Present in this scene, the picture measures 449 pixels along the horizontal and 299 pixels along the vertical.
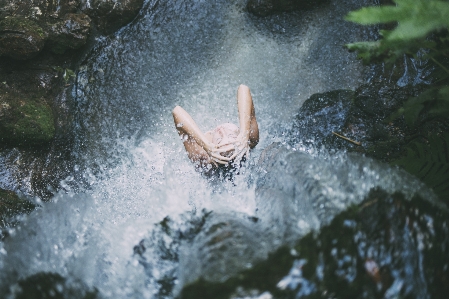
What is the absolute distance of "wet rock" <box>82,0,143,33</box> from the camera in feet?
14.4

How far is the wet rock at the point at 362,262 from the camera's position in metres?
1.89

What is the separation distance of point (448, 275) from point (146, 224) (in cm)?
205

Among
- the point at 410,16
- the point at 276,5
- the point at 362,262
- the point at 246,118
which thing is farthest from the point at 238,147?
the point at 276,5

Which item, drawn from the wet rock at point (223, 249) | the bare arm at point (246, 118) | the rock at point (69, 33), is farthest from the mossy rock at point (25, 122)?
the wet rock at point (223, 249)

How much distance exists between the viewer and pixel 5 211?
347cm

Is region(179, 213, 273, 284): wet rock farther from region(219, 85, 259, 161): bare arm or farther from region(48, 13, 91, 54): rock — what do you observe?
region(48, 13, 91, 54): rock

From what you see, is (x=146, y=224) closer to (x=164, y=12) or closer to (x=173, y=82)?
(x=173, y=82)

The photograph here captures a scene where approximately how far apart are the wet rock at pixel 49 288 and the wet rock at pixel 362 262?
0.72 m

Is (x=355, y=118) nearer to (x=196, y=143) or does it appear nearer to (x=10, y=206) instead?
(x=196, y=143)

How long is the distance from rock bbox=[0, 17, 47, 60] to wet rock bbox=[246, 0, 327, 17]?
2.43m

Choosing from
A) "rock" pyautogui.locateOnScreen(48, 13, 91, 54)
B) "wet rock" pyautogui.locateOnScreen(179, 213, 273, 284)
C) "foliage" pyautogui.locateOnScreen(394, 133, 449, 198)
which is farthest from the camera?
"rock" pyautogui.locateOnScreen(48, 13, 91, 54)

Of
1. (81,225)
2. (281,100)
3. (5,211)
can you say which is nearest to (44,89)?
(5,211)

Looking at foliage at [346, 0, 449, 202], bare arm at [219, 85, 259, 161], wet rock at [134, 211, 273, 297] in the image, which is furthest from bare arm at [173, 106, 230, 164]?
foliage at [346, 0, 449, 202]

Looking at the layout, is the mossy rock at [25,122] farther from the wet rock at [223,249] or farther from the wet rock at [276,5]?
the wet rock at [276,5]
